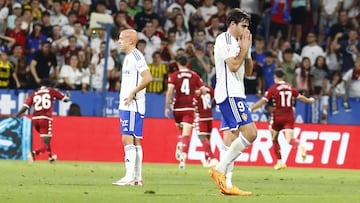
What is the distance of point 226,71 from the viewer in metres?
14.4

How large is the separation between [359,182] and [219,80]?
18.7 ft

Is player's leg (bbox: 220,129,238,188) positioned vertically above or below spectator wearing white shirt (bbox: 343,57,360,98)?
below

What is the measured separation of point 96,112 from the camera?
28.3 metres

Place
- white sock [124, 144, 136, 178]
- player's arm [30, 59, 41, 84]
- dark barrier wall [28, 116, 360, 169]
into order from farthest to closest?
player's arm [30, 59, 41, 84] < dark barrier wall [28, 116, 360, 169] < white sock [124, 144, 136, 178]

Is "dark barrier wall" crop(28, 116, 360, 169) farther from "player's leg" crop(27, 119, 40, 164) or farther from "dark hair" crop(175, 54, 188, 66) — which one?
"dark hair" crop(175, 54, 188, 66)

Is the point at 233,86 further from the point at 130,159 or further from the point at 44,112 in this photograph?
the point at 44,112

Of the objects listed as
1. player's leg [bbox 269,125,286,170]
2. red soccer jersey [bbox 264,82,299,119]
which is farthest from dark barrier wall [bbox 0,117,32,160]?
red soccer jersey [bbox 264,82,299,119]

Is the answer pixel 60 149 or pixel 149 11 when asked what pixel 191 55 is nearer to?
pixel 149 11

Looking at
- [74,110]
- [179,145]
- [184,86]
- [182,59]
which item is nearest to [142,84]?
[182,59]

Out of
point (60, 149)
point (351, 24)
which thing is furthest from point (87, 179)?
point (351, 24)

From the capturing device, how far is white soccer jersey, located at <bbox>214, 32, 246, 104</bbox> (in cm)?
1429

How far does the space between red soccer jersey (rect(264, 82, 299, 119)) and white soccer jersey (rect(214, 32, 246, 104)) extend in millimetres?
→ 9935

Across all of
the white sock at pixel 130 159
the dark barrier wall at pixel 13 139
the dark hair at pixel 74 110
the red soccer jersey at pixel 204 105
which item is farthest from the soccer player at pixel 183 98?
the white sock at pixel 130 159

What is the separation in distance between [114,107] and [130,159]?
39.7ft
